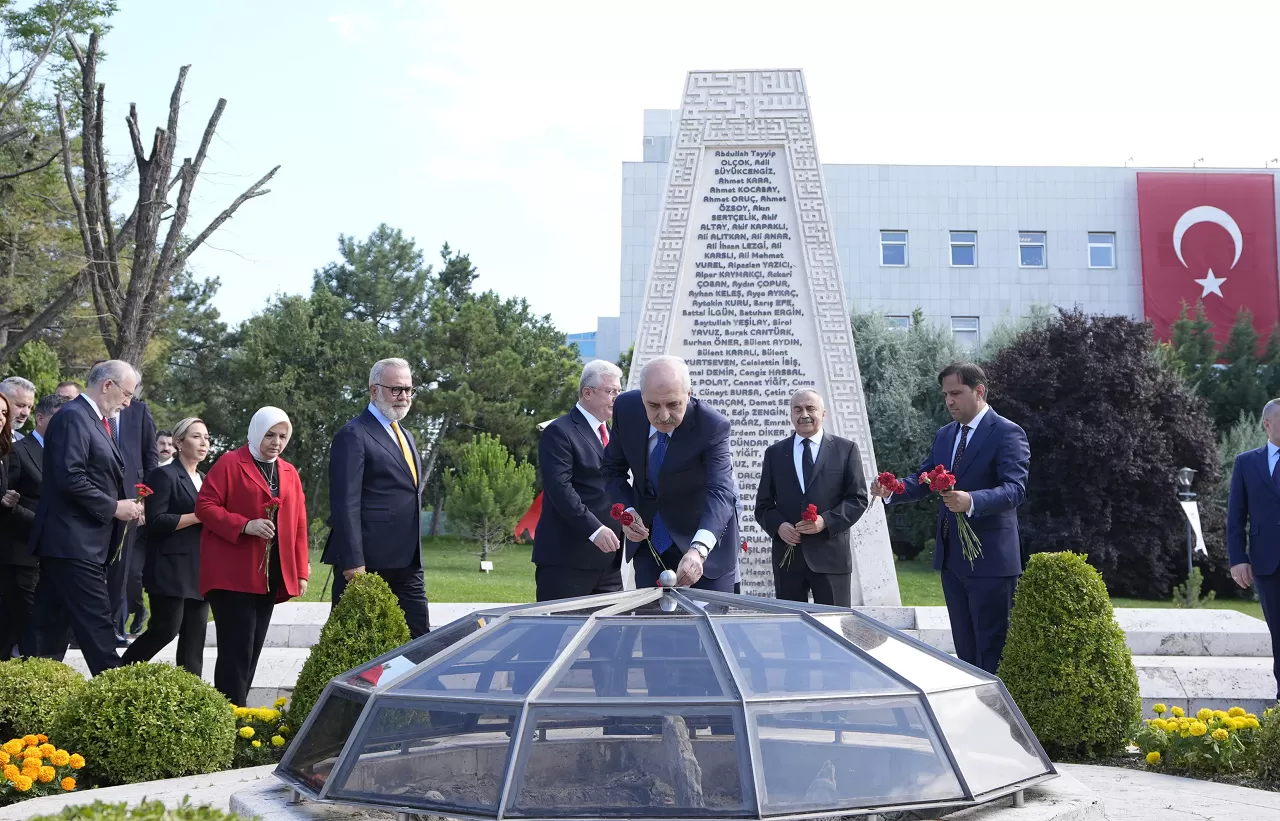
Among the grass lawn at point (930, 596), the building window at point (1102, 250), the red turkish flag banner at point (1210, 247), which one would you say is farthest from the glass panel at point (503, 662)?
the building window at point (1102, 250)

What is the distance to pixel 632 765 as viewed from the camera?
3.26 metres

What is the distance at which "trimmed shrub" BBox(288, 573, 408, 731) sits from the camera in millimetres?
5262

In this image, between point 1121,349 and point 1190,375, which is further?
point 1190,375

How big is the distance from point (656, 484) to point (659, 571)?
425 mm

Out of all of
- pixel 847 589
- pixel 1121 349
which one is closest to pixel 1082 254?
pixel 1121 349

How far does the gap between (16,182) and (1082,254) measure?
3129 centimetres

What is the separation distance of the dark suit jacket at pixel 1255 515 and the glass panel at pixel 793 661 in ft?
13.6

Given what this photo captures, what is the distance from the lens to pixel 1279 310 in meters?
38.3

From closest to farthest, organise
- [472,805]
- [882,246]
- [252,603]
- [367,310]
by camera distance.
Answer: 1. [472,805]
2. [252,603]
3. [882,246]
4. [367,310]

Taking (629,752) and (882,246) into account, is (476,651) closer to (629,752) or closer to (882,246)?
(629,752)

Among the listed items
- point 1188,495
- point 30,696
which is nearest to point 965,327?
point 1188,495

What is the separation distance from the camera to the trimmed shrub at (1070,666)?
18.4ft

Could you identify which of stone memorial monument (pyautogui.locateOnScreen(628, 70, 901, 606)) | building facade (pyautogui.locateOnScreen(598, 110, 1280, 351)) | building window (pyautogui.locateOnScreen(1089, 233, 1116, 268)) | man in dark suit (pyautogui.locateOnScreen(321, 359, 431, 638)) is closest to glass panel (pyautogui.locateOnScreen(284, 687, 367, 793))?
man in dark suit (pyautogui.locateOnScreen(321, 359, 431, 638))

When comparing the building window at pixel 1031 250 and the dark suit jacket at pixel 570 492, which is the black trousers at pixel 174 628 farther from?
the building window at pixel 1031 250
